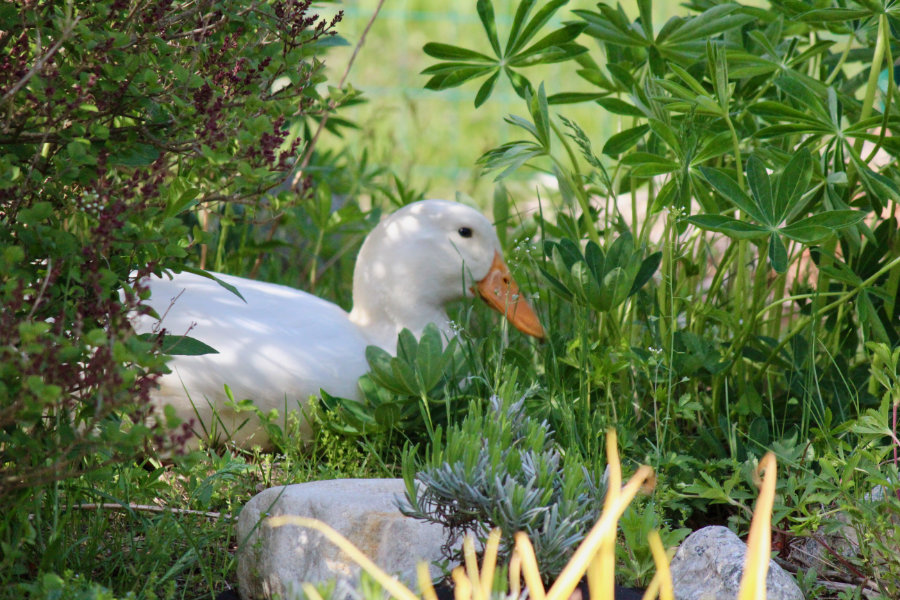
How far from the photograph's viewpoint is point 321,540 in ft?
5.63

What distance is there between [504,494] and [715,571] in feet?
1.52

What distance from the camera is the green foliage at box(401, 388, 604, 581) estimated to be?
5.06ft

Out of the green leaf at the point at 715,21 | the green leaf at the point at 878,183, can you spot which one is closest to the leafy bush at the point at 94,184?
the green leaf at the point at 715,21

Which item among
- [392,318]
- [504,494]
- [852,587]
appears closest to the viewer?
[504,494]

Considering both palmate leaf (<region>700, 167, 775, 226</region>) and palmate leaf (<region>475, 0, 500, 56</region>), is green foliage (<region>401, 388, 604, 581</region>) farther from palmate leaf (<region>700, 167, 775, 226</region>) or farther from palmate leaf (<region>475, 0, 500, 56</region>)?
palmate leaf (<region>475, 0, 500, 56</region>)

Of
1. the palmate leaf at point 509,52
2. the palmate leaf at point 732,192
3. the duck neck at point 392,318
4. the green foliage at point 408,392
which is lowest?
the green foliage at point 408,392

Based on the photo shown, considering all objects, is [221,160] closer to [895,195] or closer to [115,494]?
[115,494]

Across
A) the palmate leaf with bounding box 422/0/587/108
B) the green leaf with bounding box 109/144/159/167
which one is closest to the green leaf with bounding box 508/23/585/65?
the palmate leaf with bounding box 422/0/587/108

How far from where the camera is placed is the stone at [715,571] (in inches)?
67.2

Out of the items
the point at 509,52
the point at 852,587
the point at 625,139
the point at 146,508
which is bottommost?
the point at 852,587

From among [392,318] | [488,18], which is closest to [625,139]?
[488,18]

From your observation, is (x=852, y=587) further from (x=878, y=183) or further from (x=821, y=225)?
(x=878, y=183)

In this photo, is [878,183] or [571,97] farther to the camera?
[571,97]

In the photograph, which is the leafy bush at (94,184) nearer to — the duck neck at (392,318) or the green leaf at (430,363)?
the green leaf at (430,363)
